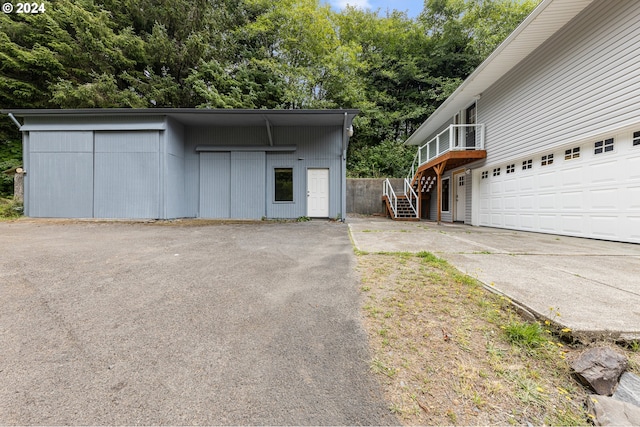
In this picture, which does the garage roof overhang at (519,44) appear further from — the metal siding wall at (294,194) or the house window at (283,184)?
the house window at (283,184)

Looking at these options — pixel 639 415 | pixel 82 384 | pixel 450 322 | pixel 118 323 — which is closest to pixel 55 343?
pixel 118 323

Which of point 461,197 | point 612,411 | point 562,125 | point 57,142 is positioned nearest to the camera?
point 612,411

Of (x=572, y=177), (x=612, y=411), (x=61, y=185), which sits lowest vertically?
A: (x=612, y=411)

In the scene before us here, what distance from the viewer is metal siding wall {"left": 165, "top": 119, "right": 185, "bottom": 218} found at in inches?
335

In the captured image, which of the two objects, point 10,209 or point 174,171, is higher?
point 174,171

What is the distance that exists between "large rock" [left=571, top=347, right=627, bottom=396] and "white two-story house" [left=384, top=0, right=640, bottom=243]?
5784mm

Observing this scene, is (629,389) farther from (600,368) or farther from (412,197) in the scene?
(412,197)

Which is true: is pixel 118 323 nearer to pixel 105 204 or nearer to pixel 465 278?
pixel 465 278

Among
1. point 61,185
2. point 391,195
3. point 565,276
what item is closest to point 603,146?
point 565,276

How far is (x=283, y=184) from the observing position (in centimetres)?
966

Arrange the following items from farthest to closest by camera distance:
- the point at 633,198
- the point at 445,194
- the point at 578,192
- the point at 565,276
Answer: the point at 445,194, the point at 578,192, the point at 633,198, the point at 565,276

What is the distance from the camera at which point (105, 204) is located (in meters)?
8.57

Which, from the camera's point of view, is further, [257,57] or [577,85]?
[257,57]

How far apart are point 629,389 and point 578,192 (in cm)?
676
